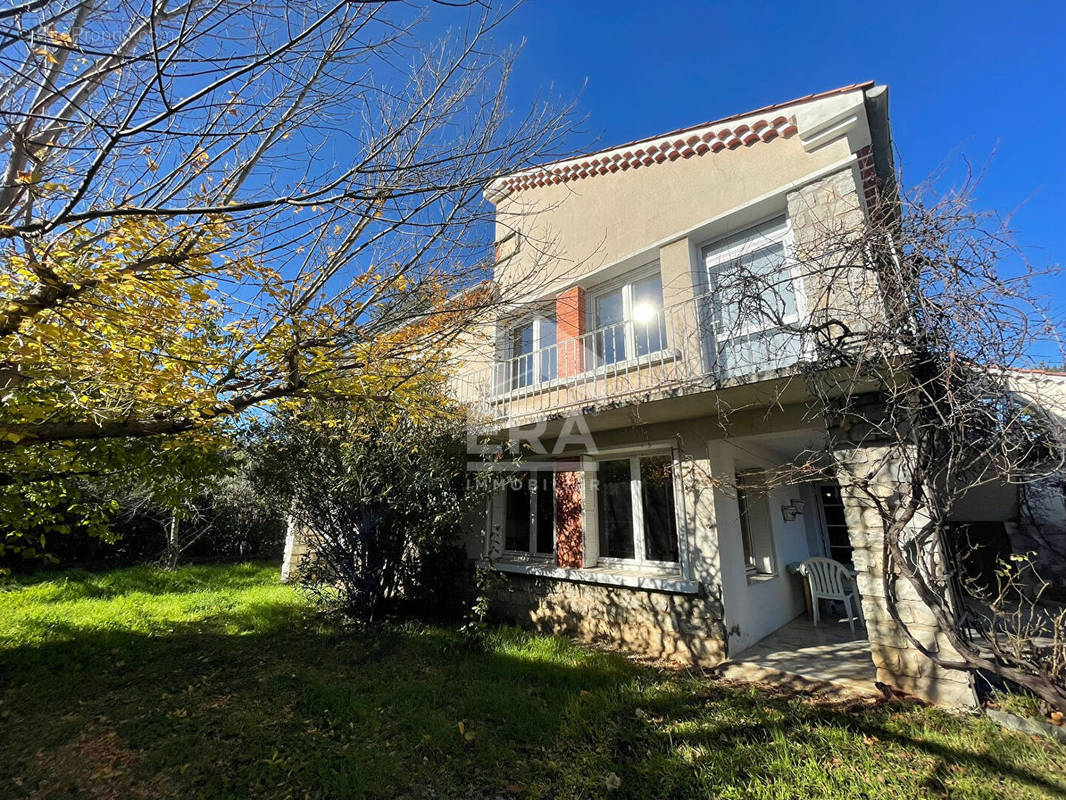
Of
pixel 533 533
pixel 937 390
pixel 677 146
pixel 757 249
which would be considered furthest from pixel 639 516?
pixel 677 146

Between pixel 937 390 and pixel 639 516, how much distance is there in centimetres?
386

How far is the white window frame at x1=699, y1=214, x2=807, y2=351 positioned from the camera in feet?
17.5

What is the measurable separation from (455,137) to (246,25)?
5.00 ft

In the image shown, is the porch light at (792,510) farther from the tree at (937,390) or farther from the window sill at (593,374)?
the window sill at (593,374)

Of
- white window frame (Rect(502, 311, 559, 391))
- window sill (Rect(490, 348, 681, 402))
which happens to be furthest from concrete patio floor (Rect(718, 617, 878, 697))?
white window frame (Rect(502, 311, 559, 391))

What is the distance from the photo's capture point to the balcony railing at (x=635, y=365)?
5.30m

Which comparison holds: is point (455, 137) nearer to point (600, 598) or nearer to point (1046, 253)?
point (1046, 253)

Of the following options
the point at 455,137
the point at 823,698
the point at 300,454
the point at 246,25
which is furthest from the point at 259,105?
the point at 823,698

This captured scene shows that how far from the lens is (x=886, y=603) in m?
4.30

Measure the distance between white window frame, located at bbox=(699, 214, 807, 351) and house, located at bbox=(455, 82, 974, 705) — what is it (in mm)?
30

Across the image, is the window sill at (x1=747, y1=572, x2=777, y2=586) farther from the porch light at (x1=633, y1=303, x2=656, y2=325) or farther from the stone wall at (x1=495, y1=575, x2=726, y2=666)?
the porch light at (x1=633, y1=303, x2=656, y2=325)

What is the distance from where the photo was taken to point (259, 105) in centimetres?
274

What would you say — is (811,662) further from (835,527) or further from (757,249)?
(757,249)

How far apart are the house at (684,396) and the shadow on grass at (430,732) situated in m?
1.03
